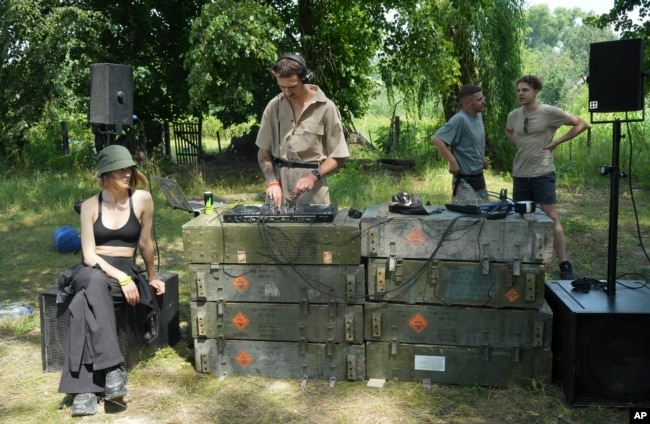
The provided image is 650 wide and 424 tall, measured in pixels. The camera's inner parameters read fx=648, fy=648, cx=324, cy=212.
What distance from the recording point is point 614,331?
147 inches

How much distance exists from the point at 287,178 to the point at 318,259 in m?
0.75

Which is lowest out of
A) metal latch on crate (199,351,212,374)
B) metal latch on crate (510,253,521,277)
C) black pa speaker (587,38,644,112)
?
metal latch on crate (199,351,212,374)

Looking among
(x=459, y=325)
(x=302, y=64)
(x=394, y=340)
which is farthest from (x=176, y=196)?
(x=459, y=325)

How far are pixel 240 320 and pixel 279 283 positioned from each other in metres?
0.38

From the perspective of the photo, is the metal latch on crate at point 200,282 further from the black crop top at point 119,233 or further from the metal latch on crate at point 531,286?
the metal latch on crate at point 531,286

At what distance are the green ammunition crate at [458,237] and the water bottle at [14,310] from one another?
3.21 meters

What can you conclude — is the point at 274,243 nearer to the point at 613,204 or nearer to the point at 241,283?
the point at 241,283

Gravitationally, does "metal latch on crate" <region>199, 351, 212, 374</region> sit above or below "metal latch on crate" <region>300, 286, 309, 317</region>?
below

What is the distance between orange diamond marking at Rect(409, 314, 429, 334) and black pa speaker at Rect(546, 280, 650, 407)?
85cm

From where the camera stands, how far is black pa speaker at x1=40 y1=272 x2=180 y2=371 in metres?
4.30

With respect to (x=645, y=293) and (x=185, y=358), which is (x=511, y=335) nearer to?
(x=645, y=293)

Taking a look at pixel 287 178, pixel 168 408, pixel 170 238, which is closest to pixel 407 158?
pixel 170 238

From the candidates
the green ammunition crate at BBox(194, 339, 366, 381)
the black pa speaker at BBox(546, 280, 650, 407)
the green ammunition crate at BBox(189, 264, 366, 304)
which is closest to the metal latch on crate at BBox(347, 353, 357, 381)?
the green ammunition crate at BBox(194, 339, 366, 381)

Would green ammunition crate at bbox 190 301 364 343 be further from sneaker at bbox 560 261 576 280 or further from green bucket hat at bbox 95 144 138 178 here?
sneaker at bbox 560 261 576 280
